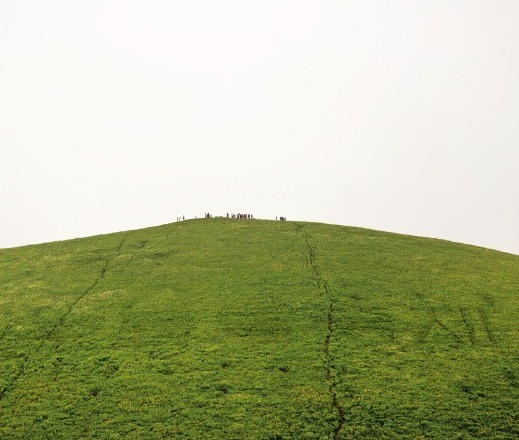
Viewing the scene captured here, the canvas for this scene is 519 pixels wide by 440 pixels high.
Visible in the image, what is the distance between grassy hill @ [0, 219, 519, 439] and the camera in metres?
27.3

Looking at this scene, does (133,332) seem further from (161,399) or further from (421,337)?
(421,337)

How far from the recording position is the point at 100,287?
4631cm

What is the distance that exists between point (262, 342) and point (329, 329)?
195 inches

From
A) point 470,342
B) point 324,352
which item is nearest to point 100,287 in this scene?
point 324,352

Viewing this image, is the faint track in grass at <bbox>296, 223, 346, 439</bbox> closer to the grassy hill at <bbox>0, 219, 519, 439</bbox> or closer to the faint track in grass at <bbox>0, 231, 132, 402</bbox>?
the grassy hill at <bbox>0, 219, 519, 439</bbox>

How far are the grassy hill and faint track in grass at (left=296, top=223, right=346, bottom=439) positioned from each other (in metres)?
0.11

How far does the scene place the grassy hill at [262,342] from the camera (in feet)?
89.6

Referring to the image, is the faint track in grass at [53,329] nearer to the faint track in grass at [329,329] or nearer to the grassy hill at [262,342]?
the grassy hill at [262,342]

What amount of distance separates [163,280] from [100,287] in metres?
5.67

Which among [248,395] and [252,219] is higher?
[252,219]

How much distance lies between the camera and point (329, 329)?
3619 centimetres

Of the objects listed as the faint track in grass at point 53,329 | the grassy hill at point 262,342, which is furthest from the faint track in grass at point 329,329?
the faint track in grass at point 53,329

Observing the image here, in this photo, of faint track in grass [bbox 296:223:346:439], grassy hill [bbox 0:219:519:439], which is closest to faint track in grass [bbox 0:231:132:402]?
grassy hill [bbox 0:219:519:439]

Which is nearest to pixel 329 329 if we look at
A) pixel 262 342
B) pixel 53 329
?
pixel 262 342
